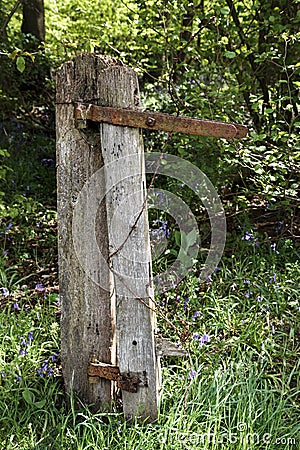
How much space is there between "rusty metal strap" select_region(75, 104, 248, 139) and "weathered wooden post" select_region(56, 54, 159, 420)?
0.03 metres

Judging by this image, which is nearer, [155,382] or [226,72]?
[155,382]

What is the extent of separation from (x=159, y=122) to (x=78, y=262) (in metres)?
0.75

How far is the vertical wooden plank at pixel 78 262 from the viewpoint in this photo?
2549 mm

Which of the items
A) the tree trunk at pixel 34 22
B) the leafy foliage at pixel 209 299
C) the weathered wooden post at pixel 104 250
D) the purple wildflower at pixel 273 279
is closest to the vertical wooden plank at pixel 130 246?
the weathered wooden post at pixel 104 250

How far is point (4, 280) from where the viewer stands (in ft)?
12.9

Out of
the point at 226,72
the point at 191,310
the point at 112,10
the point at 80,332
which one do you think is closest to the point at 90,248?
the point at 80,332

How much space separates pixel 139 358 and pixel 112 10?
7.75m

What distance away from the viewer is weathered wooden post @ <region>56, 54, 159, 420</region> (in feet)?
8.17

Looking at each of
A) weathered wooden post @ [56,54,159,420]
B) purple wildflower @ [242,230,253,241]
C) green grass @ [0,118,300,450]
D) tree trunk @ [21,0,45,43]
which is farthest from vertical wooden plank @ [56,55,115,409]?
→ tree trunk @ [21,0,45,43]

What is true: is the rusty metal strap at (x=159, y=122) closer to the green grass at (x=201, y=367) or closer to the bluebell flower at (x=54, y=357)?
Result: the green grass at (x=201, y=367)

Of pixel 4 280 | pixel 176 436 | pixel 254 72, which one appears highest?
pixel 254 72

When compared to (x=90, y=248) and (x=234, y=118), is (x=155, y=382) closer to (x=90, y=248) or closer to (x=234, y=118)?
(x=90, y=248)

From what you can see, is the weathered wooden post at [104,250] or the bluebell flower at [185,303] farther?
the bluebell flower at [185,303]

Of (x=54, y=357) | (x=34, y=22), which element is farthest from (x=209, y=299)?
(x=34, y=22)
